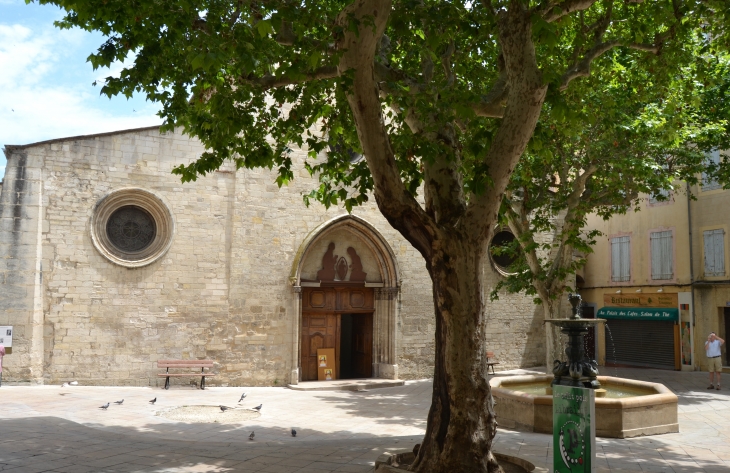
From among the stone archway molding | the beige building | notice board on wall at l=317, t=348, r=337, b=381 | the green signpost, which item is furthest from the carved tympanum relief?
the green signpost

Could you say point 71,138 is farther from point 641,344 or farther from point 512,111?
point 641,344

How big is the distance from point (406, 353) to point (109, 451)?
1058cm

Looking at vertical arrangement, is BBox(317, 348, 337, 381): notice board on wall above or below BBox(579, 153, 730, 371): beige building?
below

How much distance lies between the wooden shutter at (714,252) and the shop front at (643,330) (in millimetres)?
1561

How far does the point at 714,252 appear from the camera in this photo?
18.9 m

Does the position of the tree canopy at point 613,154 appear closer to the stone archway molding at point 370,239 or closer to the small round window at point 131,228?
the stone archway molding at point 370,239

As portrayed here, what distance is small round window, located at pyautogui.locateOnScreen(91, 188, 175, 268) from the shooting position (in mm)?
14602

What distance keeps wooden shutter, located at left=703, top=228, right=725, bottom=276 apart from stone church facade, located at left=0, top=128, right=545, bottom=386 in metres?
8.52

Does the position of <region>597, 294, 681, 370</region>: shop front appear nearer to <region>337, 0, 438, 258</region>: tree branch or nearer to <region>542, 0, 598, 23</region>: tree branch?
<region>542, 0, 598, 23</region>: tree branch

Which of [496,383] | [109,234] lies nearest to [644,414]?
[496,383]

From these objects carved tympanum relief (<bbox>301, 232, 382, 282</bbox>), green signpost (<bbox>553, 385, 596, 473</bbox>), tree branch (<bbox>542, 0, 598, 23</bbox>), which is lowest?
green signpost (<bbox>553, 385, 596, 473</bbox>)

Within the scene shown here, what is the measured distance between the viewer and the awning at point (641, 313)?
20094 mm

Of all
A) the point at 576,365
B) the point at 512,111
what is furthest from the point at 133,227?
the point at 576,365

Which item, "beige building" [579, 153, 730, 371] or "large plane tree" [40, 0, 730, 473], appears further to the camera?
"beige building" [579, 153, 730, 371]
